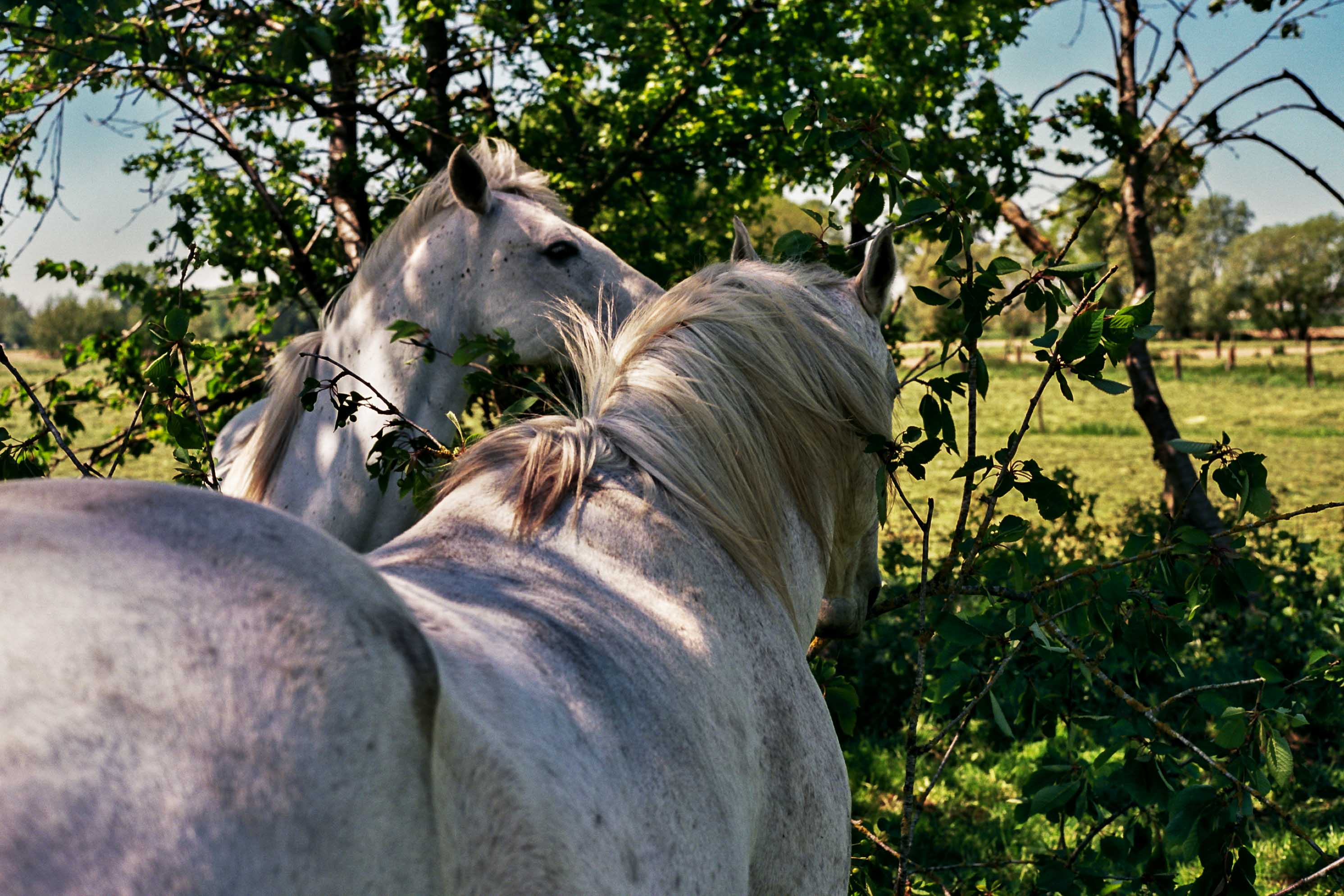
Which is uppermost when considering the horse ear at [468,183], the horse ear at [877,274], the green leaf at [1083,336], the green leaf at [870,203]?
the horse ear at [468,183]

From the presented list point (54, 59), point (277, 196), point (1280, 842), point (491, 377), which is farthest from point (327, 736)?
point (277, 196)

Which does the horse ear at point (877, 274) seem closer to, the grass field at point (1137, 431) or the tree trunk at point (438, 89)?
the tree trunk at point (438, 89)

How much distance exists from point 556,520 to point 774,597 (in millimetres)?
441

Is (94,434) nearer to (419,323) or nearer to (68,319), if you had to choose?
(68,319)

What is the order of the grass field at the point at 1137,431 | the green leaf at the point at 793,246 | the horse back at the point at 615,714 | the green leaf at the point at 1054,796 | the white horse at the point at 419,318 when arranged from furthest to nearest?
the grass field at the point at 1137,431 < the white horse at the point at 419,318 < the green leaf at the point at 793,246 < the green leaf at the point at 1054,796 < the horse back at the point at 615,714

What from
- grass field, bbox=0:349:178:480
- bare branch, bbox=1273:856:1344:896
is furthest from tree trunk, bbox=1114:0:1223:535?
grass field, bbox=0:349:178:480

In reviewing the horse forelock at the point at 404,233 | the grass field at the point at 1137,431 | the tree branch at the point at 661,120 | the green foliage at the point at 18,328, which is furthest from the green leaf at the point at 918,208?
the green foliage at the point at 18,328

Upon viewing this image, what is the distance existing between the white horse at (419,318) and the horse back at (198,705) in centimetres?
227

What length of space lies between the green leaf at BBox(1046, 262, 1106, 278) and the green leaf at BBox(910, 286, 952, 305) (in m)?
0.22

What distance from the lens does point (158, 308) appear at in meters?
4.90

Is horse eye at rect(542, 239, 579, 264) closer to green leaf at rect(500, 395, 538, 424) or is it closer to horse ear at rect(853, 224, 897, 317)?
green leaf at rect(500, 395, 538, 424)

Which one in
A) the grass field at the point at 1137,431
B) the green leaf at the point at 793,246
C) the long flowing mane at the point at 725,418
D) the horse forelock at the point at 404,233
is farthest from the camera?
the grass field at the point at 1137,431

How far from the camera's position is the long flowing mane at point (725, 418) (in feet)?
5.23

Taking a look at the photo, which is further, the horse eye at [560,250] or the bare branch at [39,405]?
the horse eye at [560,250]
